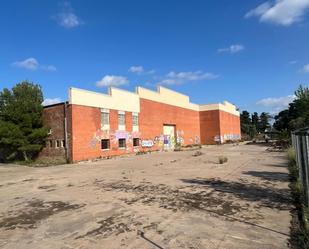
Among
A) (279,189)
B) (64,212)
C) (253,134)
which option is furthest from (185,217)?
(253,134)

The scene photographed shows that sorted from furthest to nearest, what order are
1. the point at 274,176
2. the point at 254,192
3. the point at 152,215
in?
1. the point at 274,176
2. the point at 254,192
3. the point at 152,215

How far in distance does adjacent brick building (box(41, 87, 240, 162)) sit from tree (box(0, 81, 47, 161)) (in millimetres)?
1167

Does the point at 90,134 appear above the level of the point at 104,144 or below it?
above

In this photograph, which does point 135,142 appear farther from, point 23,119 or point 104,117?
point 23,119

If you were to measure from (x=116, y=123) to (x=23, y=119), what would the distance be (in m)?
10.3

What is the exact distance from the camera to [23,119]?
3133 cm

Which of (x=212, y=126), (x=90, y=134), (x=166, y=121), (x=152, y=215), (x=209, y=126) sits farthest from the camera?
(x=209, y=126)

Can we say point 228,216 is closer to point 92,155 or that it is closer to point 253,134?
point 92,155

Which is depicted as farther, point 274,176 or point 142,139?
point 142,139

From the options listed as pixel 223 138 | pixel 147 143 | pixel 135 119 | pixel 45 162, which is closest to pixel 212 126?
pixel 223 138

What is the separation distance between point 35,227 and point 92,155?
25.0 metres

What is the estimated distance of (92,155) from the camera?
33.1 metres

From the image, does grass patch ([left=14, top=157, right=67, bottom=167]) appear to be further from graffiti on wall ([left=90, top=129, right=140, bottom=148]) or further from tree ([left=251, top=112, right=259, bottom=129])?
tree ([left=251, top=112, right=259, bottom=129])

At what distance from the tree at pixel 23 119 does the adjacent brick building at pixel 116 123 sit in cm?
117
